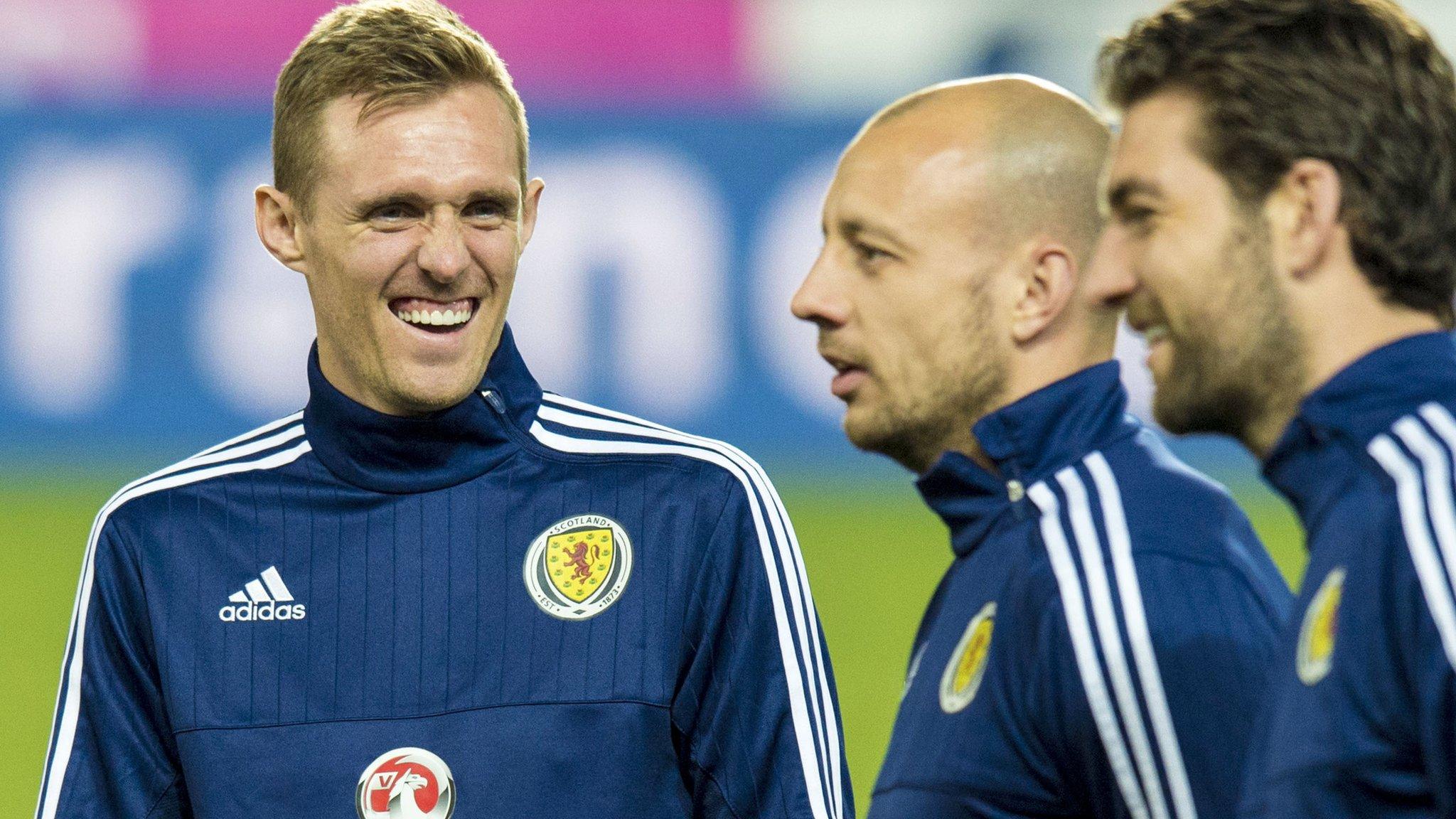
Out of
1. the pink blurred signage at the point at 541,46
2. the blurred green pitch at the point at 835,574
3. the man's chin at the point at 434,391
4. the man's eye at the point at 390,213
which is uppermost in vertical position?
the pink blurred signage at the point at 541,46

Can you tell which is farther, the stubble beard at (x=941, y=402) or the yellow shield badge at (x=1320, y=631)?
the stubble beard at (x=941, y=402)

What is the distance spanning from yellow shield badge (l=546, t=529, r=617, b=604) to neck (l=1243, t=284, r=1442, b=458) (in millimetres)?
975

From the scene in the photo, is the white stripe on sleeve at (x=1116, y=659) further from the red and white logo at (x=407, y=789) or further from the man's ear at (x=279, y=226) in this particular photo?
the man's ear at (x=279, y=226)

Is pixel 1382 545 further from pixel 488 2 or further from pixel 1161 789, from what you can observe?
pixel 488 2

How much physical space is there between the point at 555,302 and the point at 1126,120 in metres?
6.78

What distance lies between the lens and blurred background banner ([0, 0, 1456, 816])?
856cm

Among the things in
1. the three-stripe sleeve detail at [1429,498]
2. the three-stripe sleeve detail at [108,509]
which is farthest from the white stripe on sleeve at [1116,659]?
the three-stripe sleeve detail at [108,509]

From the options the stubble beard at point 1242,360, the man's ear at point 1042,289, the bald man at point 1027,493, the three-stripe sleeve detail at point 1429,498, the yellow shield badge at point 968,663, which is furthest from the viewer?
the man's ear at point 1042,289

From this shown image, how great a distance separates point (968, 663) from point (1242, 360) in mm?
461

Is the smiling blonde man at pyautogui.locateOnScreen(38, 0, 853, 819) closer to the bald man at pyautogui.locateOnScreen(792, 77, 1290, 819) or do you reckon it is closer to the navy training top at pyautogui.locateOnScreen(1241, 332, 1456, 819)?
the bald man at pyautogui.locateOnScreen(792, 77, 1290, 819)

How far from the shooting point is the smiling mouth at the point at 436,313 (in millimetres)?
2475

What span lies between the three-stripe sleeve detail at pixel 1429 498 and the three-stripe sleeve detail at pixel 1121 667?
345mm

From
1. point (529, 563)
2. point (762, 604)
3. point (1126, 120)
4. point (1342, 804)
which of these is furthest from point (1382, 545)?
point (529, 563)

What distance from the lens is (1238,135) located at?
5.71ft
